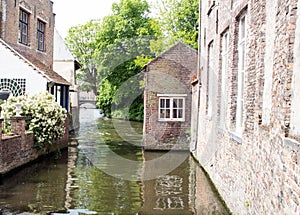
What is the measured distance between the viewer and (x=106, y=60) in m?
41.0

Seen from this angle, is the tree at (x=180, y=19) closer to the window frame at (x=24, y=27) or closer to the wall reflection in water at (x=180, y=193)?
the window frame at (x=24, y=27)

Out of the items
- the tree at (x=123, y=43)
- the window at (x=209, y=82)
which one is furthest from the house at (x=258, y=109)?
the tree at (x=123, y=43)

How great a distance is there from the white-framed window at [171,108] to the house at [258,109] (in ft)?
21.1

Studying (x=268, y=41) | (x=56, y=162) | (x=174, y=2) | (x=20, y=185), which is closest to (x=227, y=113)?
(x=268, y=41)

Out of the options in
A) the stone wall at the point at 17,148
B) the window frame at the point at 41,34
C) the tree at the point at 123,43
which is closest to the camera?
the stone wall at the point at 17,148

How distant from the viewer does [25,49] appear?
2080cm

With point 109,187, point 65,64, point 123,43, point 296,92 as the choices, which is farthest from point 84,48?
point 296,92

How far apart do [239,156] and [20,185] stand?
19.1ft

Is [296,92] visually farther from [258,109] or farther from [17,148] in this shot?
[17,148]

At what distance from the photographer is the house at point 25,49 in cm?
1778

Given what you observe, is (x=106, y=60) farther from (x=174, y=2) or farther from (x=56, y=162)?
(x=56, y=162)

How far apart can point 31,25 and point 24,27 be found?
0.63 m

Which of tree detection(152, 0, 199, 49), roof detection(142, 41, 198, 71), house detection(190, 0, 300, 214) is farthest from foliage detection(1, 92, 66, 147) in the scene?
tree detection(152, 0, 199, 49)

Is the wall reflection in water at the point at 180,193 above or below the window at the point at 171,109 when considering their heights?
below
